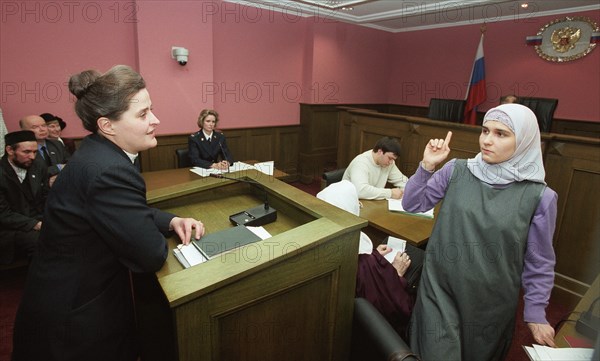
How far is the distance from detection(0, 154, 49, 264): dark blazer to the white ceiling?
11.2ft

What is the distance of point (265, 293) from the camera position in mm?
964

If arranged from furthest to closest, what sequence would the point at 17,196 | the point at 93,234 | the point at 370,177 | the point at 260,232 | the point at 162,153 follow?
the point at 162,153 → the point at 370,177 → the point at 17,196 → the point at 260,232 → the point at 93,234

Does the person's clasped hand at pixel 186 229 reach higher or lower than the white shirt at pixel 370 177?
higher

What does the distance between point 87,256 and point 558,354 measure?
1382 mm

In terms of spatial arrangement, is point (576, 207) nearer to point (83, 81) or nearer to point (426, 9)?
point (83, 81)

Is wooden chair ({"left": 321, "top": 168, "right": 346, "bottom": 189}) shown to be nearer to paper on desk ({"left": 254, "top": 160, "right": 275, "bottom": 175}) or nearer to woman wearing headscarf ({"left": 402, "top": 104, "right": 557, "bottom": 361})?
paper on desk ({"left": 254, "top": 160, "right": 275, "bottom": 175})

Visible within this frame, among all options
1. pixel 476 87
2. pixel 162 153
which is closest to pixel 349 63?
pixel 476 87

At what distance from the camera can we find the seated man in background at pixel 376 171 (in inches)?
106

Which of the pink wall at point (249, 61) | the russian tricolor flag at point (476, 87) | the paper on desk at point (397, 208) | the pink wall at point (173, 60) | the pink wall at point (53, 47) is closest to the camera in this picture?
the paper on desk at point (397, 208)

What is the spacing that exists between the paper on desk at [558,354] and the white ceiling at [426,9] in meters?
4.59

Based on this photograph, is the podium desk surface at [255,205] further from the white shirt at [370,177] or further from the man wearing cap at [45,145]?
the man wearing cap at [45,145]

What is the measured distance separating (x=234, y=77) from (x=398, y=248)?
3.81m

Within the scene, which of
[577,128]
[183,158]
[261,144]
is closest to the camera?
[183,158]

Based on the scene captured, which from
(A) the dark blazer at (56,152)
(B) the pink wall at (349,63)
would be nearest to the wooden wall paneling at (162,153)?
(A) the dark blazer at (56,152)
